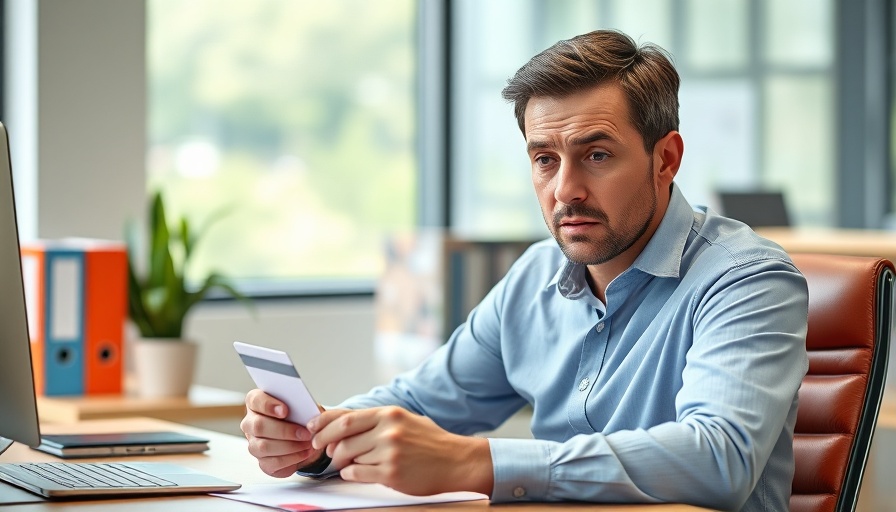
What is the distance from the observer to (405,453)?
48.4 inches

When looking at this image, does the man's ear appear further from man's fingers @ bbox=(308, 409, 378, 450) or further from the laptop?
the laptop

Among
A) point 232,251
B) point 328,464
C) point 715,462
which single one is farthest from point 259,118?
point 715,462

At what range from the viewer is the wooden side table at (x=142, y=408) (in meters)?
2.76

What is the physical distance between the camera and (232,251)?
418 cm

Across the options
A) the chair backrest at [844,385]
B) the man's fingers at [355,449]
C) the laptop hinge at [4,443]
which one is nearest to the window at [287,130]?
the laptop hinge at [4,443]

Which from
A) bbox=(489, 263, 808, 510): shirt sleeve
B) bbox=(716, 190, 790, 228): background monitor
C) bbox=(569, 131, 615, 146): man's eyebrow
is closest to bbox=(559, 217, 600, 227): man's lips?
bbox=(569, 131, 615, 146): man's eyebrow

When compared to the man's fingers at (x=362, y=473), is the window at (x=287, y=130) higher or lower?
higher

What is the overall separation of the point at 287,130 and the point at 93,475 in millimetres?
2980

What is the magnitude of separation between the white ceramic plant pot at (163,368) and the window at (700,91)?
1911 mm

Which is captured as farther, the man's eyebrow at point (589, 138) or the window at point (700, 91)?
the window at point (700, 91)

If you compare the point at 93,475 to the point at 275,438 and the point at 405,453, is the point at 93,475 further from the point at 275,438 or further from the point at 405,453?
the point at 405,453

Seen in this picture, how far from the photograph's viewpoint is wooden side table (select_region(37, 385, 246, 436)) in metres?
2.76

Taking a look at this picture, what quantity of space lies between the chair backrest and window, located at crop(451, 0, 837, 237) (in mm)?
3121

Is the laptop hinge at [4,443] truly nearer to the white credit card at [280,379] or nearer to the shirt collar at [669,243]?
the white credit card at [280,379]
